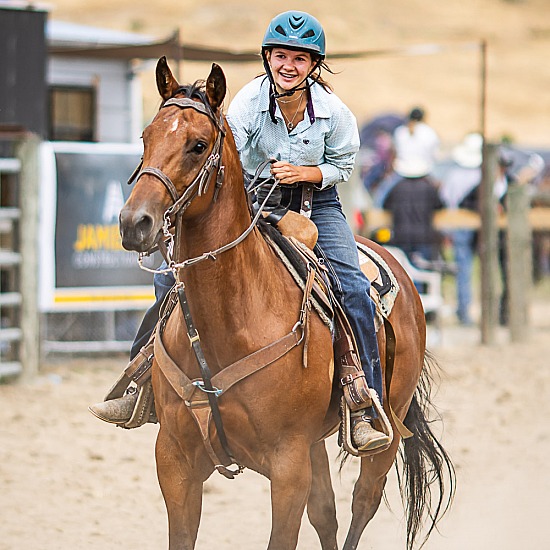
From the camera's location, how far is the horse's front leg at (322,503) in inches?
197

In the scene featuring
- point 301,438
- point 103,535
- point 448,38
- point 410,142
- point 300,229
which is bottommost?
point 103,535

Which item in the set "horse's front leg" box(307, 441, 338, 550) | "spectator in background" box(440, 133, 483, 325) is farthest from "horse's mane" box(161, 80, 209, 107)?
"spectator in background" box(440, 133, 483, 325)

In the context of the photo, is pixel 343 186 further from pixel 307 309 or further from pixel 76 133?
pixel 307 309

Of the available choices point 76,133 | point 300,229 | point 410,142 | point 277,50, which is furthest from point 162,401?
point 410,142

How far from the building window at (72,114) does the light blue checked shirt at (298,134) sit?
9251 mm

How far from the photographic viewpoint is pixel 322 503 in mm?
5004

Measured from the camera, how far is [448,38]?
50.1 metres

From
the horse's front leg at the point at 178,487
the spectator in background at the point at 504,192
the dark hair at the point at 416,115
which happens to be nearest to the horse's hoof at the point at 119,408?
the horse's front leg at the point at 178,487

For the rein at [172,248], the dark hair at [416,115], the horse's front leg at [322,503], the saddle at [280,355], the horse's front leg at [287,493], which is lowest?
the horse's front leg at [322,503]

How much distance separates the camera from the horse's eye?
11.8 ft

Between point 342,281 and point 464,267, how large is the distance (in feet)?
30.7

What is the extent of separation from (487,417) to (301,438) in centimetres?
495

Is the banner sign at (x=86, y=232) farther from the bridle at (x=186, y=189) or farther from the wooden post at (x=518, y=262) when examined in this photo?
the bridle at (x=186, y=189)

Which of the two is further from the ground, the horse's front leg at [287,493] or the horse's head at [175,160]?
the horse's head at [175,160]
